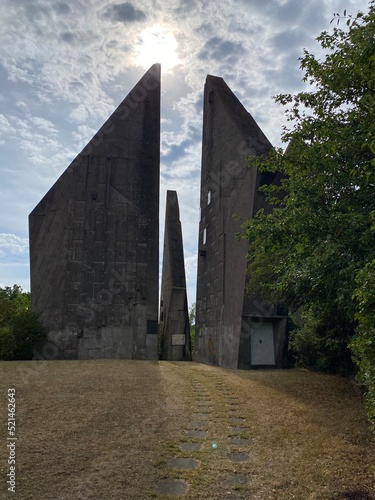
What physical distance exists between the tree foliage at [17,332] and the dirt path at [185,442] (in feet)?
24.6

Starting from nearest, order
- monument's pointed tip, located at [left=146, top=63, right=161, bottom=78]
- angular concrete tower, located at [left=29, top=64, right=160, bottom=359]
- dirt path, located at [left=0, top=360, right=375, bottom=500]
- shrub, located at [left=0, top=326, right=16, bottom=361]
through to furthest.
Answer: dirt path, located at [left=0, top=360, right=375, bottom=500] < shrub, located at [left=0, top=326, right=16, bottom=361] < angular concrete tower, located at [left=29, top=64, right=160, bottom=359] < monument's pointed tip, located at [left=146, top=63, right=161, bottom=78]

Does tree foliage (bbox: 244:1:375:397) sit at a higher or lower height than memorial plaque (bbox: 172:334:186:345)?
higher

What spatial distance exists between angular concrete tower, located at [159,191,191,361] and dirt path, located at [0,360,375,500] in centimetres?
1147

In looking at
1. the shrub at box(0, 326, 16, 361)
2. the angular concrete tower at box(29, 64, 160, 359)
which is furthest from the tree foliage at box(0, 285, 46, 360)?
the angular concrete tower at box(29, 64, 160, 359)

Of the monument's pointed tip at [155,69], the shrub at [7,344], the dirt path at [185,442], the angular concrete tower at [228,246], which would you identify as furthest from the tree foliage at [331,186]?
the monument's pointed tip at [155,69]

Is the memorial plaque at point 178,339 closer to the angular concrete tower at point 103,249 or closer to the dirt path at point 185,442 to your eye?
the angular concrete tower at point 103,249

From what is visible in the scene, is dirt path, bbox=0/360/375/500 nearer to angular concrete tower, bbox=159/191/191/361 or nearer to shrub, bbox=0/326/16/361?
shrub, bbox=0/326/16/361

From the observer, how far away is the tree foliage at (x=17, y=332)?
17922mm

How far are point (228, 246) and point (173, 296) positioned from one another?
20.3ft

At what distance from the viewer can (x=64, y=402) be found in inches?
341

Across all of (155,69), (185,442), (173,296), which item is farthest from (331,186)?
(155,69)

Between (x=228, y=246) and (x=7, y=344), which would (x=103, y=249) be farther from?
(x=228, y=246)

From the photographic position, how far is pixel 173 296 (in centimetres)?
2409

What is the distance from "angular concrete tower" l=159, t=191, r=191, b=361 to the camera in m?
22.7
